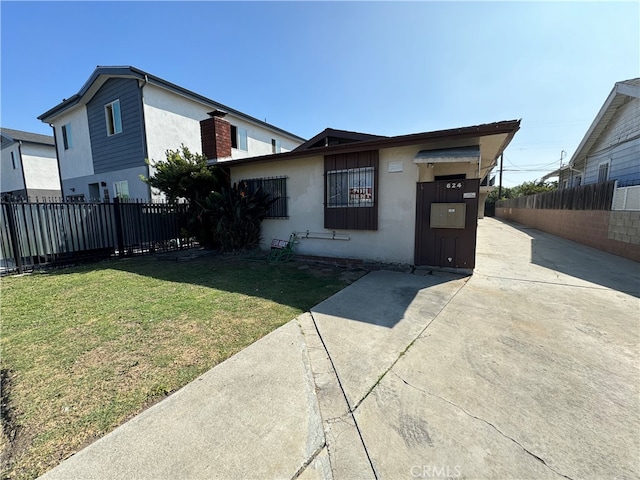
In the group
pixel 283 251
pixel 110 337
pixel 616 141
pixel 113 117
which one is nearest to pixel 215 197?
pixel 283 251

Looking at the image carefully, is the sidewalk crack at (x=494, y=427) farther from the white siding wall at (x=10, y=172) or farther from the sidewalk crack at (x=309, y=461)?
the white siding wall at (x=10, y=172)

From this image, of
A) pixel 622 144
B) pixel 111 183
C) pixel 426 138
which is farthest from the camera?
pixel 111 183

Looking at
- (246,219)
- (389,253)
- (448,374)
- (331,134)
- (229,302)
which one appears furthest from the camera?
(331,134)

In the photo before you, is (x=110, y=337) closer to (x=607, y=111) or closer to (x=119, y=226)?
(x=119, y=226)

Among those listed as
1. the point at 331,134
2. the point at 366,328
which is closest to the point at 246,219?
the point at 331,134

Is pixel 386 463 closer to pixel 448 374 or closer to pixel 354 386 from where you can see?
pixel 354 386

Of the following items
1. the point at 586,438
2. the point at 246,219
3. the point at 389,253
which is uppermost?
the point at 246,219

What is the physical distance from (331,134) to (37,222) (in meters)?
8.22

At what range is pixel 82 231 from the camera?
7125 mm

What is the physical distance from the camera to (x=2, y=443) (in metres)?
1.70

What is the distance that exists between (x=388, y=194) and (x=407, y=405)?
473cm

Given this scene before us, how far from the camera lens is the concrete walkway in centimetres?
154

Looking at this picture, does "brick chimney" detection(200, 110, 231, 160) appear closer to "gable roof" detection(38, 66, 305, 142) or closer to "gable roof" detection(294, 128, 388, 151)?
"gable roof" detection(294, 128, 388, 151)

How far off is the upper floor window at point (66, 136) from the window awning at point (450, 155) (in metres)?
17.3
